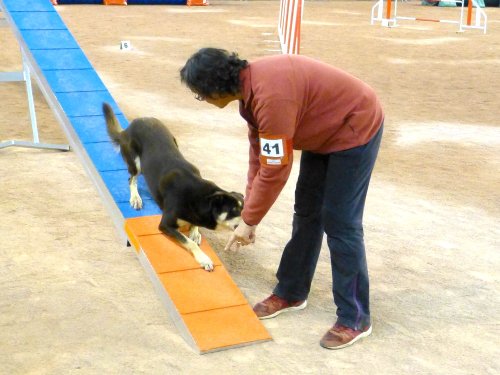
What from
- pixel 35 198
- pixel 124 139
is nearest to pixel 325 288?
pixel 124 139

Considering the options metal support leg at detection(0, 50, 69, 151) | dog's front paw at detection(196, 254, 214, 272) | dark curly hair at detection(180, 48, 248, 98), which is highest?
dark curly hair at detection(180, 48, 248, 98)

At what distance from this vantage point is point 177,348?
365cm

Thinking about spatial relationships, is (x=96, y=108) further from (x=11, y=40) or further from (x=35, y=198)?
(x=11, y=40)

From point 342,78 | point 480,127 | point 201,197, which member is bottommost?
point 480,127

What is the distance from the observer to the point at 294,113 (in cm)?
317

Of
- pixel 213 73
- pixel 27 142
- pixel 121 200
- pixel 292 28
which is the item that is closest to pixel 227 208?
pixel 121 200

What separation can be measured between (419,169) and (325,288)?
281 centimetres

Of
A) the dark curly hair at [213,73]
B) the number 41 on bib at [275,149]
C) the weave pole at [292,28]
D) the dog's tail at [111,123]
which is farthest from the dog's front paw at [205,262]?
the weave pole at [292,28]

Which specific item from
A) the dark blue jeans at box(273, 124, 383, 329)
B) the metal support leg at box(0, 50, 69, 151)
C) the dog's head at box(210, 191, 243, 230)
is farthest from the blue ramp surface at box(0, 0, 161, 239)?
the dark blue jeans at box(273, 124, 383, 329)

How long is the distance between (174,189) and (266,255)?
2.68 ft

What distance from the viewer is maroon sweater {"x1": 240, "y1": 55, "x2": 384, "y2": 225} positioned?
10.3 feet

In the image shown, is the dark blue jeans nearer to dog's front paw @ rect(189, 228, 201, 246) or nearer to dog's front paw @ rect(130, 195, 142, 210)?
dog's front paw @ rect(189, 228, 201, 246)

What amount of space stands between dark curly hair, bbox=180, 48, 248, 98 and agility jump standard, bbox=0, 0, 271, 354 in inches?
50.9

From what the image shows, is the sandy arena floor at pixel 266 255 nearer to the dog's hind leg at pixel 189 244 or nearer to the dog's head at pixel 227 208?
the dog's hind leg at pixel 189 244
